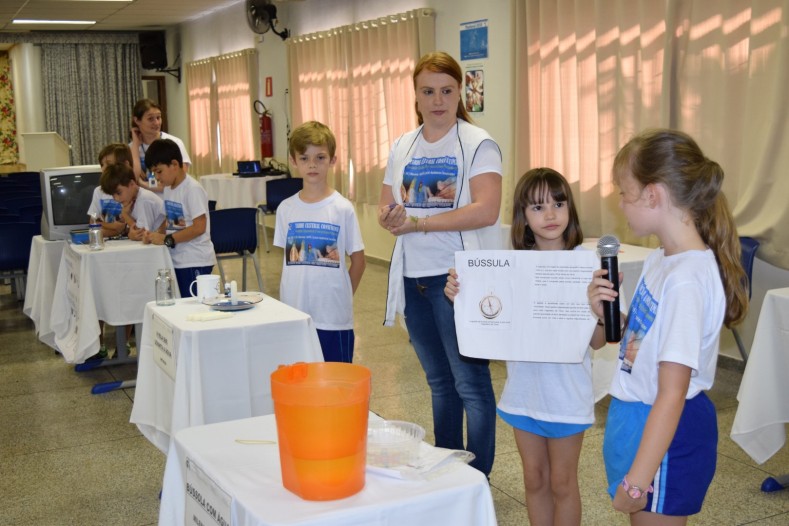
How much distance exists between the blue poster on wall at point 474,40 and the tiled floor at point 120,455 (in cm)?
283

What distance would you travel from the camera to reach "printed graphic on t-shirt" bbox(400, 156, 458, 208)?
2.82 metres

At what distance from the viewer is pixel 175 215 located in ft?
15.4

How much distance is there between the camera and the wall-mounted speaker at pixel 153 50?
50.0 ft

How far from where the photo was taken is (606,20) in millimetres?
5805

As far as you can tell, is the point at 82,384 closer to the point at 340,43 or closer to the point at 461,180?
the point at 461,180

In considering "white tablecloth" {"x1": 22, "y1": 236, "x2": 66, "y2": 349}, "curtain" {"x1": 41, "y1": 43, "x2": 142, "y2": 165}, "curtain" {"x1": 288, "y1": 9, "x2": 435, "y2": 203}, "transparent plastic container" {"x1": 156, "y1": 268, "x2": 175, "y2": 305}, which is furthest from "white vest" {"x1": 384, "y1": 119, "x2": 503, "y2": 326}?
"curtain" {"x1": 41, "y1": 43, "x2": 142, "y2": 165}

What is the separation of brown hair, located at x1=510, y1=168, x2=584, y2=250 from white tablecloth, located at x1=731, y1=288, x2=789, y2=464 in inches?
49.6

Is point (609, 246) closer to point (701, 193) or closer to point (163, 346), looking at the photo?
point (701, 193)

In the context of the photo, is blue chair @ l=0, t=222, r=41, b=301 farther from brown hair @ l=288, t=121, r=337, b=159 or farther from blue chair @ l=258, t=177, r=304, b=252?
brown hair @ l=288, t=121, r=337, b=159

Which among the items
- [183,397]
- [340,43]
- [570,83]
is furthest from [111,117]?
[183,397]

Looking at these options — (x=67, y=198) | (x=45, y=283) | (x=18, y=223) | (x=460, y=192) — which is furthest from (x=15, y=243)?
(x=460, y=192)

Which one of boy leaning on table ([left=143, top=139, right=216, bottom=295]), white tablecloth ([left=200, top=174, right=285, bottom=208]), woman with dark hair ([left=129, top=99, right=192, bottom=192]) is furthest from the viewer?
white tablecloth ([left=200, top=174, right=285, bottom=208])

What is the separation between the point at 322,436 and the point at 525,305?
0.77 metres

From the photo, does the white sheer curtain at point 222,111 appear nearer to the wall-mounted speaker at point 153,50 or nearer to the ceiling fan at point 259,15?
the wall-mounted speaker at point 153,50
